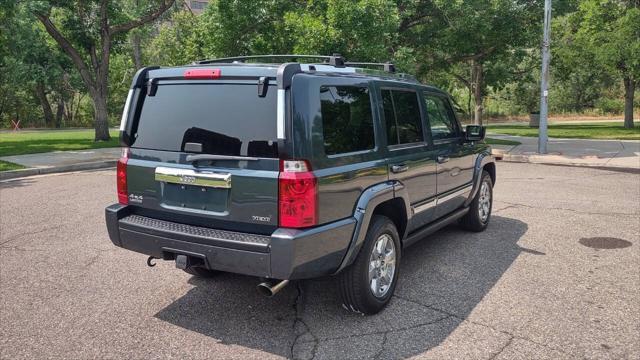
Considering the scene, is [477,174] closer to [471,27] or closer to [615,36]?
[471,27]

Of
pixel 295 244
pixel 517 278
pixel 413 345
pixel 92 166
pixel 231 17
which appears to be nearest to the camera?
pixel 295 244

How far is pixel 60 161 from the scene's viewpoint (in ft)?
46.1

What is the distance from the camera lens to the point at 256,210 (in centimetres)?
352

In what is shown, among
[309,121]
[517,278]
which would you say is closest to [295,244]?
[309,121]

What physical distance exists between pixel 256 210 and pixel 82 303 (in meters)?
1.96

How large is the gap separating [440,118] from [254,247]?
9.74 ft

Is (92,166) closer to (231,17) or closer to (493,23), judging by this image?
(231,17)

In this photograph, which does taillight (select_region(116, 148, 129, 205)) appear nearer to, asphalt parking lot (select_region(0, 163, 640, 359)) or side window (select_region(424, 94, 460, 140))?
asphalt parking lot (select_region(0, 163, 640, 359))

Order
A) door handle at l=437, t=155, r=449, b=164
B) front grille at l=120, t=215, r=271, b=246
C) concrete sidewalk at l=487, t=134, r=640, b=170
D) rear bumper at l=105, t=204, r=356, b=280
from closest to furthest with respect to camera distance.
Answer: rear bumper at l=105, t=204, r=356, b=280
front grille at l=120, t=215, r=271, b=246
door handle at l=437, t=155, r=449, b=164
concrete sidewalk at l=487, t=134, r=640, b=170

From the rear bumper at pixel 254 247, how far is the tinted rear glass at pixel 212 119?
57cm

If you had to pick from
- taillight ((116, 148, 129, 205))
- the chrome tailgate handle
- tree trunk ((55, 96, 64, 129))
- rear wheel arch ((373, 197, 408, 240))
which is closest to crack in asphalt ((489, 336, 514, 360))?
rear wheel arch ((373, 197, 408, 240))

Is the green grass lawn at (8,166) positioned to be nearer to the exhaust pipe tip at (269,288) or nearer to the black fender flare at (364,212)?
the exhaust pipe tip at (269,288)

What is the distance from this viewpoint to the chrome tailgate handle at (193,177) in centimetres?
362

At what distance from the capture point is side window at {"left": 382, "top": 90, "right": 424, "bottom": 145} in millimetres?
4477
